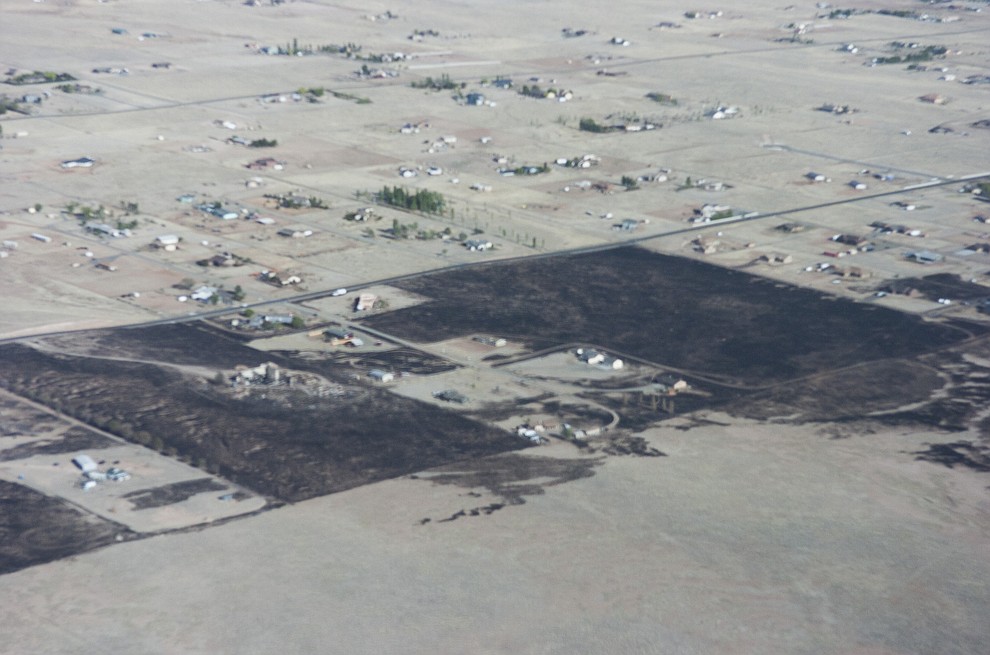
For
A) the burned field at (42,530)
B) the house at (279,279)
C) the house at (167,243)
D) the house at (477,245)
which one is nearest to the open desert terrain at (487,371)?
the burned field at (42,530)

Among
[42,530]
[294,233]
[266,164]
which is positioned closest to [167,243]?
[294,233]

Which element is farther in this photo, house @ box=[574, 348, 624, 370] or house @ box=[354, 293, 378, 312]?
house @ box=[354, 293, 378, 312]

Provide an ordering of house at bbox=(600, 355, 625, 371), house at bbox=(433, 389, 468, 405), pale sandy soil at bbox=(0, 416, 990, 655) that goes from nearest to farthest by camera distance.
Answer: pale sandy soil at bbox=(0, 416, 990, 655), house at bbox=(433, 389, 468, 405), house at bbox=(600, 355, 625, 371)

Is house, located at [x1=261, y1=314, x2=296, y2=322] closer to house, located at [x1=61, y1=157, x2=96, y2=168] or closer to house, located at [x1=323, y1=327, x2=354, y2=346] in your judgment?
house, located at [x1=323, y1=327, x2=354, y2=346]

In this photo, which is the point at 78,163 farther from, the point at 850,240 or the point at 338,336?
the point at 850,240

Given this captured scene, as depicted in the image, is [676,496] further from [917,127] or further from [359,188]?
[917,127]

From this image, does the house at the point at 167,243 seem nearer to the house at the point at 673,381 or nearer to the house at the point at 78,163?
the house at the point at 78,163

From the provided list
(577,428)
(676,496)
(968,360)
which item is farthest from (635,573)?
(968,360)

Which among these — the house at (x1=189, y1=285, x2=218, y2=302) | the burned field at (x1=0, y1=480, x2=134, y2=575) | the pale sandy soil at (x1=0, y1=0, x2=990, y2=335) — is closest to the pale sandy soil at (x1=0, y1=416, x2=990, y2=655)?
the burned field at (x1=0, y1=480, x2=134, y2=575)
